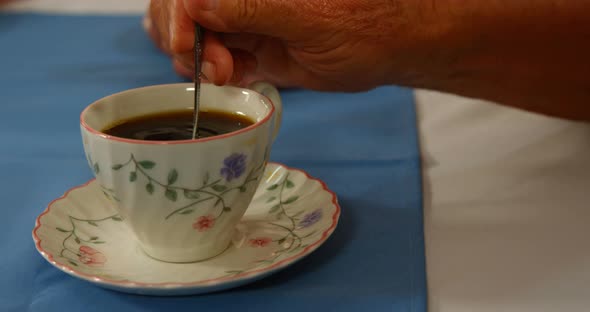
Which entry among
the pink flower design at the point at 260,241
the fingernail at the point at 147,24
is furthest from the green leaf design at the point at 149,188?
the fingernail at the point at 147,24

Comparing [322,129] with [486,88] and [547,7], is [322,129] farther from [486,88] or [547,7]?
[547,7]

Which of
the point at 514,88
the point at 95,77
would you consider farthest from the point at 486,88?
the point at 95,77

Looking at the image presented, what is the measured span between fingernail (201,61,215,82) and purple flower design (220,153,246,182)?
0.45 feet

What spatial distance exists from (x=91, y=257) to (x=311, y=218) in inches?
8.0

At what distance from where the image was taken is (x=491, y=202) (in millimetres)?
739

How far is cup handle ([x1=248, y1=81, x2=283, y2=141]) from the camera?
0.66 m

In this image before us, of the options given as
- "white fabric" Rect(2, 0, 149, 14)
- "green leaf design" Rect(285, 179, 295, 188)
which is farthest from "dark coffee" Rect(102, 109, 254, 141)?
"white fabric" Rect(2, 0, 149, 14)

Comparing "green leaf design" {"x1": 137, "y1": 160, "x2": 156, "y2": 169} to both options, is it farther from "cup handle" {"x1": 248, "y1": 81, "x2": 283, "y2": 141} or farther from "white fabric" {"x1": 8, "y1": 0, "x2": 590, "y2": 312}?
"white fabric" {"x1": 8, "y1": 0, "x2": 590, "y2": 312}

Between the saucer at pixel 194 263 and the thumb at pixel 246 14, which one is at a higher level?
the thumb at pixel 246 14

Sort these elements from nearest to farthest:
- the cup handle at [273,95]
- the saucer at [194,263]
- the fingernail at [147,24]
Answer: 1. the saucer at [194,263]
2. the cup handle at [273,95]
3. the fingernail at [147,24]

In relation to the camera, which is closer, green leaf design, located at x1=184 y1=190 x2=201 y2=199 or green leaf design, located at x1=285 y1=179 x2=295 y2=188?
green leaf design, located at x1=184 y1=190 x2=201 y2=199

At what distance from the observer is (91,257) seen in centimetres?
61

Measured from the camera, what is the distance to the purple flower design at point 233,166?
58 centimetres

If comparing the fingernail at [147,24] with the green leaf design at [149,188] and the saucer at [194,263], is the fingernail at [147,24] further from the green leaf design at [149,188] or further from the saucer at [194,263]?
the green leaf design at [149,188]
